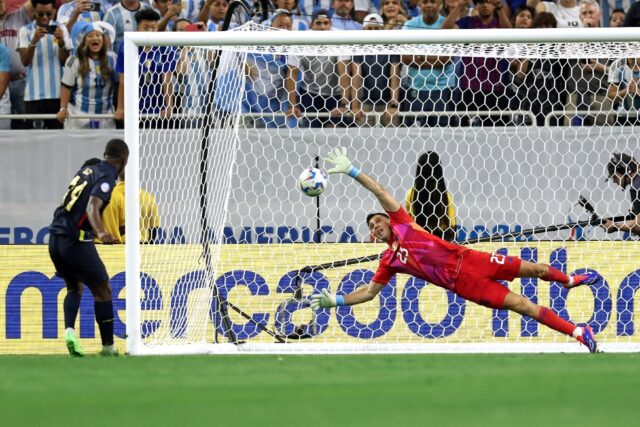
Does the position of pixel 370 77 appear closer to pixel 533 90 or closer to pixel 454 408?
pixel 533 90

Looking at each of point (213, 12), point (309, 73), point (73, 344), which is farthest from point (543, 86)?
point (73, 344)

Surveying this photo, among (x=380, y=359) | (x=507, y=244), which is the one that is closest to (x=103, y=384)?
(x=380, y=359)

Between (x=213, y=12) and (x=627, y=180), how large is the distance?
5.02 metres

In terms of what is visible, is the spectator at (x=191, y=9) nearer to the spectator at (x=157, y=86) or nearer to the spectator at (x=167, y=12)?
the spectator at (x=167, y=12)

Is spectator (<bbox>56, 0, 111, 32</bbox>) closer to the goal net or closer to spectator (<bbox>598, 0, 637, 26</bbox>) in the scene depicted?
the goal net

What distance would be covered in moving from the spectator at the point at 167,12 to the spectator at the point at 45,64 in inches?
41.8

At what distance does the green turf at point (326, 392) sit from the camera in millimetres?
6441

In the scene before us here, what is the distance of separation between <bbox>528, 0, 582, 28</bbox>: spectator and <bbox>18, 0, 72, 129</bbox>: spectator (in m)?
5.25

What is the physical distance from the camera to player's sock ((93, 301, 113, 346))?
34.2ft

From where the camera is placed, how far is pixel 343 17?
565 inches

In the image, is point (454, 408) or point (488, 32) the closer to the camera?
point (454, 408)

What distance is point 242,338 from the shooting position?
12320 mm

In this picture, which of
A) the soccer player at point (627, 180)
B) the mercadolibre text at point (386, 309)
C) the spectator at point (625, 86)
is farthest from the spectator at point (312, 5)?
the soccer player at point (627, 180)

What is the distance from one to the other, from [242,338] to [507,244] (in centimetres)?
268
